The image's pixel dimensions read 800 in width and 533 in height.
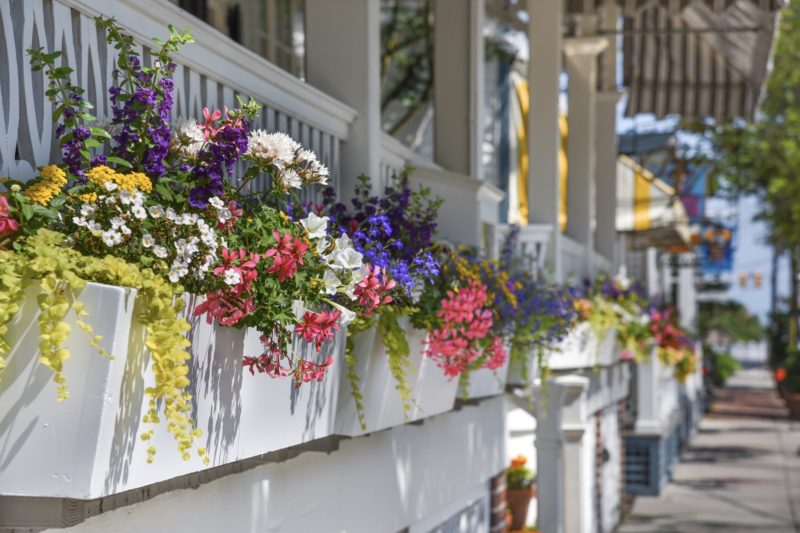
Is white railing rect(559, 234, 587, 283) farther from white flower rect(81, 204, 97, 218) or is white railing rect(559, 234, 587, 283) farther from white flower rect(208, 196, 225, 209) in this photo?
white flower rect(81, 204, 97, 218)

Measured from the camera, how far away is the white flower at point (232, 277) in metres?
2.79

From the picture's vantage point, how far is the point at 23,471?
2416mm

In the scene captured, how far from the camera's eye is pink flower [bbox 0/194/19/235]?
2357mm

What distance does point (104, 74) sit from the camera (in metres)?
3.29

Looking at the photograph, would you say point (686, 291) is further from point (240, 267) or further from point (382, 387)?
point (240, 267)

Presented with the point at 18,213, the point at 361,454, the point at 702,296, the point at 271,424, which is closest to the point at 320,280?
the point at 271,424

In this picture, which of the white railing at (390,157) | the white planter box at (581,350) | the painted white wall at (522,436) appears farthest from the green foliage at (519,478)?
the white railing at (390,157)

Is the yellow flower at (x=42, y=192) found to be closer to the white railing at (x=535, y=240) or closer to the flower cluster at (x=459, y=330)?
the flower cluster at (x=459, y=330)

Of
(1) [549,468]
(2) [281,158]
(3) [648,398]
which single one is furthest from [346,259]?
(3) [648,398]

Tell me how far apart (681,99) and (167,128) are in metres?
15.0

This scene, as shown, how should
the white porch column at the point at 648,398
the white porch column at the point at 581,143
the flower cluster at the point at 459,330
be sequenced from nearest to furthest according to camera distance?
the flower cluster at the point at 459,330, the white porch column at the point at 581,143, the white porch column at the point at 648,398

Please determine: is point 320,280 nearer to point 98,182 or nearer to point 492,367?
point 98,182

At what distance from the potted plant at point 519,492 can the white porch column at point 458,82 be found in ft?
21.5

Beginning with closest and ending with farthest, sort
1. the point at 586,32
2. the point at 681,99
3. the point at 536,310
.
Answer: the point at 536,310 < the point at 586,32 < the point at 681,99
